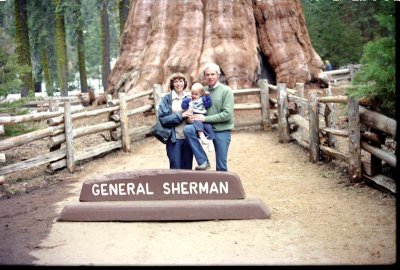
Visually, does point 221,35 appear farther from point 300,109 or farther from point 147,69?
point 300,109

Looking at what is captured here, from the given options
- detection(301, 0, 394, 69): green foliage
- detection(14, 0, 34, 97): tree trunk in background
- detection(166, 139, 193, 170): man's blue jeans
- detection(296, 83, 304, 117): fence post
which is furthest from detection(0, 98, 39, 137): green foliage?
detection(301, 0, 394, 69): green foliage

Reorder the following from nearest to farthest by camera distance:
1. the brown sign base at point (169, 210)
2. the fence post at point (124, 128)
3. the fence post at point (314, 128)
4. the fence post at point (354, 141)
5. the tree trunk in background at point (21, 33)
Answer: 1. the brown sign base at point (169, 210)
2. the fence post at point (354, 141)
3. the tree trunk in background at point (21, 33)
4. the fence post at point (314, 128)
5. the fence post at point (124, 128)

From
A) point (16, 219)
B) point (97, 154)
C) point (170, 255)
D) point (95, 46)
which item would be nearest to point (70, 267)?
point (170, 255)

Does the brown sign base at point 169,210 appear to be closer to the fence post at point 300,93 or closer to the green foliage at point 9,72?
the green foliage at point 9,72

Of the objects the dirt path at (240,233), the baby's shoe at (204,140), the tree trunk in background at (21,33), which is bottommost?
the dirt path at (240,233)

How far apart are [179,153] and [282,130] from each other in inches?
182

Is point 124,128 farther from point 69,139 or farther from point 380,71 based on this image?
point 380,71

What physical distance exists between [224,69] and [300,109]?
2.46m

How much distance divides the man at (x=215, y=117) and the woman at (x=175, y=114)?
0.49ft

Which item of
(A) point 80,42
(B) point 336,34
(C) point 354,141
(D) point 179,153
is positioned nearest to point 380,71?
(C) point 354,141

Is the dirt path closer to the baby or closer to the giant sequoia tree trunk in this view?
the baby

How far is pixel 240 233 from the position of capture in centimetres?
423

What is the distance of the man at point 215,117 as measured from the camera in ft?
15.5

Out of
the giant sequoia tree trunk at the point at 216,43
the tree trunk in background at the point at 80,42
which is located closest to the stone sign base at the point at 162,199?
the tree trunk in background at the point at 80,42
